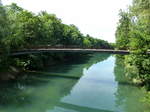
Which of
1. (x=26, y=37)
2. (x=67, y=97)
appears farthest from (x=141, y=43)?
(x=26, y=37)

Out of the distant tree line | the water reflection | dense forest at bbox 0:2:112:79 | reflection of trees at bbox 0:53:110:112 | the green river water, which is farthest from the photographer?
dense forest at bbox 0:2:112:79

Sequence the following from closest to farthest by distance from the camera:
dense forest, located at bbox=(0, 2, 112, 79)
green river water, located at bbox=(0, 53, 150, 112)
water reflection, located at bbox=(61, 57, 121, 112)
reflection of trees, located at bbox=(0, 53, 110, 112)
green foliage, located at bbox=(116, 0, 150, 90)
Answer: green river water, located at bbox=(0, 53, 150, 112) < reflection of trees, located at bbox=(0, 53, 110, 112) < water reflection, located at bbox=(61, 57, 121, 112) < green foliage, located at bbox=(116, 0, 150, 90) < dense forest, located at bbox=(0, 2, 112, 79)

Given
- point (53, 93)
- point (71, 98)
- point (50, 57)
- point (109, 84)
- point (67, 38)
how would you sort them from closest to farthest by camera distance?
point (71, 98)
point (53, 93)
point (109, 84)
point (50, 57)
point (67, 38)

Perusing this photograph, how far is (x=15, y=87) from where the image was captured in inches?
958

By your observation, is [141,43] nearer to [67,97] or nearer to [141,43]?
[141,43]

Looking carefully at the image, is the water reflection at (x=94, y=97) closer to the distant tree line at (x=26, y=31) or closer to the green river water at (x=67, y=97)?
the green river water at (x=67, y=97)

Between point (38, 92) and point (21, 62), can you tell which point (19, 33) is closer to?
point (21, 62)

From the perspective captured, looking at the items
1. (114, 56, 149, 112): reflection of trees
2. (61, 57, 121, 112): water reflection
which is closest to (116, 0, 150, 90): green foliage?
(114, 56, 149, 112): reflection of trees

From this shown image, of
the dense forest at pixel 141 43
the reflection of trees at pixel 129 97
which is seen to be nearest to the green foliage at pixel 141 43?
the dense forest at pixel 141 43

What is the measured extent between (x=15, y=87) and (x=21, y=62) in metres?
10.1

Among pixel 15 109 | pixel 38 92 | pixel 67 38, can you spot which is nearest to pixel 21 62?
pixel 38 92

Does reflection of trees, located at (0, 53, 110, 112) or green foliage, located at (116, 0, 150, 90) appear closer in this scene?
reflection of trees, located at (0, 53, 110, 112)

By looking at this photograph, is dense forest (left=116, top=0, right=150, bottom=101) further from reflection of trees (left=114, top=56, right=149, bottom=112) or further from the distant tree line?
the distant tree line

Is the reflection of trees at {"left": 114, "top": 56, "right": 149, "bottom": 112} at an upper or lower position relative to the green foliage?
lower
